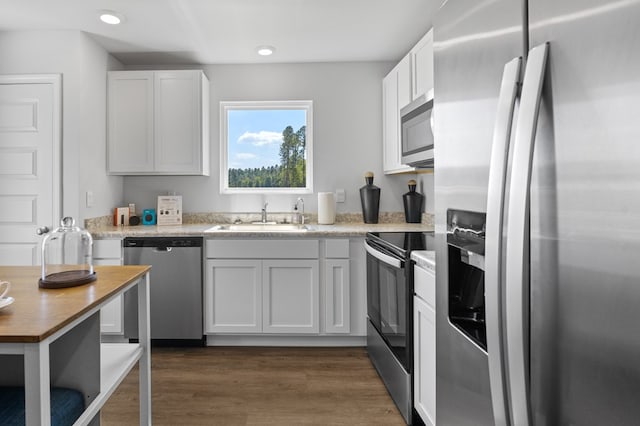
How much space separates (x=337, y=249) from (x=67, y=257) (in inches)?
69.3

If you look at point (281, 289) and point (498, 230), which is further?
point (281, 289)

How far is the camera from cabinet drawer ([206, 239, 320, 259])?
2.88 m

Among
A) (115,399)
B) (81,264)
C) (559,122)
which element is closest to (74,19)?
(81,264)

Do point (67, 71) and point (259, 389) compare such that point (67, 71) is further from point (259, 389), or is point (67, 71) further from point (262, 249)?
point (259, 389)

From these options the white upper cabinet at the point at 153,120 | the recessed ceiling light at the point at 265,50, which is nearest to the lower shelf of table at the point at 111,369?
the white upper cabinet at the point at 153,120

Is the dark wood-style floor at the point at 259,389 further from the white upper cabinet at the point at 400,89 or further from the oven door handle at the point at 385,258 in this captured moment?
the white upper cabinet at the point at 400,89

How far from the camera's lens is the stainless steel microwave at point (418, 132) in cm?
176

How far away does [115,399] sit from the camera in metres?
2.22

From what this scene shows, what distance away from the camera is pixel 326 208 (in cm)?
335

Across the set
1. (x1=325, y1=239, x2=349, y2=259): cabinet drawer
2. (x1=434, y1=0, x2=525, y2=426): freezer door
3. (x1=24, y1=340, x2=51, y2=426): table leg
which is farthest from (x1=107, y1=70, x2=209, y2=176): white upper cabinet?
(x1=434, y1=0, x2=525, y2=426): freezer door

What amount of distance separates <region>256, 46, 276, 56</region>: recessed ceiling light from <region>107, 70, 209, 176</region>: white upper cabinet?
21.2 inches

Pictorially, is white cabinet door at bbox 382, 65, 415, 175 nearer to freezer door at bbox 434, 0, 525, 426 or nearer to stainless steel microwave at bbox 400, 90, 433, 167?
stainless steel microwave at bbox 400, 90, 433, 167

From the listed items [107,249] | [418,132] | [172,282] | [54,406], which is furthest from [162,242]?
[418,132]

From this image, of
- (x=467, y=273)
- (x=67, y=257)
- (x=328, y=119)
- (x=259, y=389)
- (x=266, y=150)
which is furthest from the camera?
(x=266, y=150)
